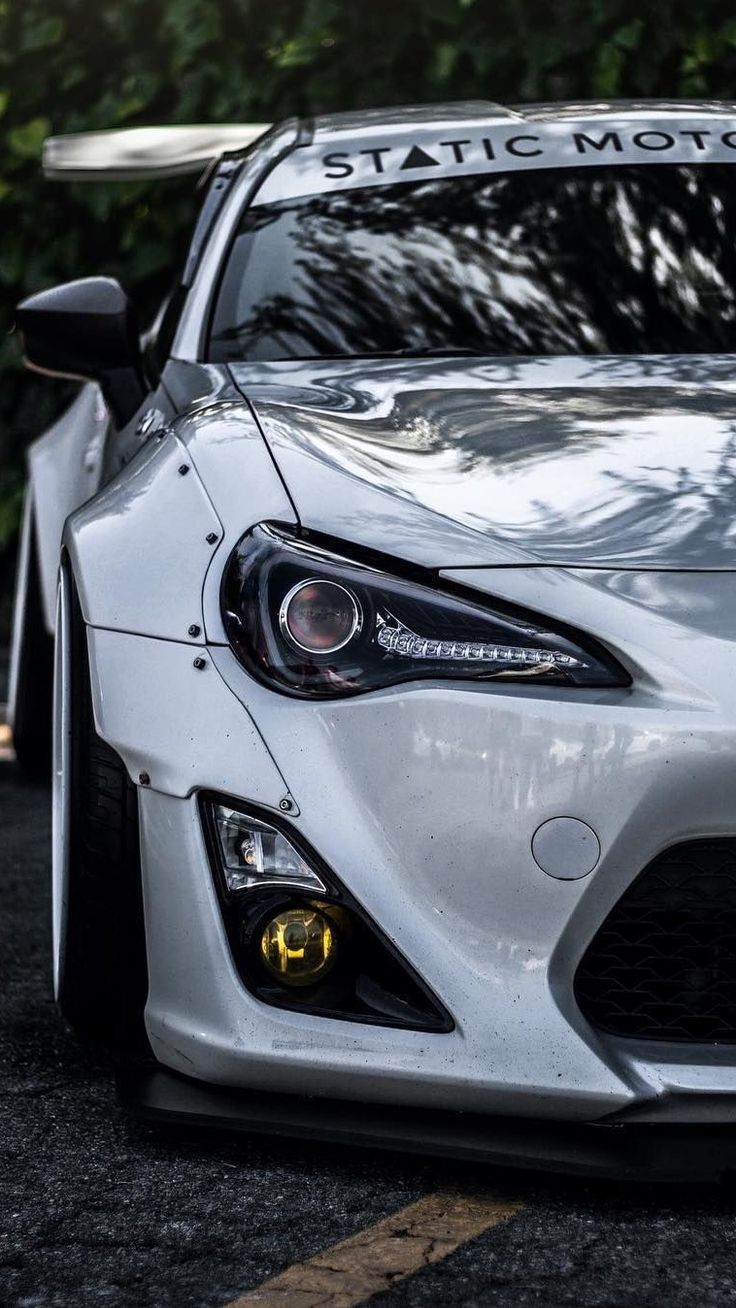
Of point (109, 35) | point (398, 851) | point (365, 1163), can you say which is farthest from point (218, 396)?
point (109, 35)

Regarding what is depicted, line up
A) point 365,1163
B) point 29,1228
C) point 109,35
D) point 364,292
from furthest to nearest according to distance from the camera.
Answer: point 109,35
point 364,292
point 365,1163
point 29,1228

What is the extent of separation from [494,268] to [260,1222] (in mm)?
1721

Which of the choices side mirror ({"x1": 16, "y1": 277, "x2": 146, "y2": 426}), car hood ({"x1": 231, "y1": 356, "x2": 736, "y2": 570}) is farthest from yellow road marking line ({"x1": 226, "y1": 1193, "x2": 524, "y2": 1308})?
side mirror ({"x1": 16, "y1": 277, "x2": 146, "y2": 426})

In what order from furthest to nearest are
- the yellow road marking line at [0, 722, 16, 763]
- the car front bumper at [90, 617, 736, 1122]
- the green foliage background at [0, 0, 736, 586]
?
the green foliage background at [0, 0, 736, 586] → the yellow road marking line at [0, 722, 16, 763] → the car front bumper at [90, 617, 736, 1122]

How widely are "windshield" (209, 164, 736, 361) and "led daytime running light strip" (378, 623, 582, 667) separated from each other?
0.95m

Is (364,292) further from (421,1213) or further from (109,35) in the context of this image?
(109,35)

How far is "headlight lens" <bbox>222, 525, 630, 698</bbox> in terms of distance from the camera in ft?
5.90

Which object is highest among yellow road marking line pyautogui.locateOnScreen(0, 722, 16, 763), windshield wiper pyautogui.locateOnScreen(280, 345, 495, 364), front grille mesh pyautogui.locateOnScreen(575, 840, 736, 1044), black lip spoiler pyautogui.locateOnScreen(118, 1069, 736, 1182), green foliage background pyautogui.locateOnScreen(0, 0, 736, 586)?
green foliage background pyautogui.locateOnScreen(0, 0, 736, 586)

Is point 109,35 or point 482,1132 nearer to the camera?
point 482,1132

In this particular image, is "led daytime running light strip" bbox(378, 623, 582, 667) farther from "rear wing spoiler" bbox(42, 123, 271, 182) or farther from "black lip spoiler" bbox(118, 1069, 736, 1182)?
"rear wing spoiler" bbox(42, 123, 271, 182)

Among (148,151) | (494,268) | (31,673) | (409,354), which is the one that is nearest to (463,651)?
(409,354)

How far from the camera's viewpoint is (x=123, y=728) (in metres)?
1.92

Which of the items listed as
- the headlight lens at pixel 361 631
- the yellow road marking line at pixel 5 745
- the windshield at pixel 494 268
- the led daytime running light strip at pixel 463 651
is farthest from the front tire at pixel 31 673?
the led daytime running light strip at pixel 463 651

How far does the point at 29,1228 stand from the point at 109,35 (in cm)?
533
